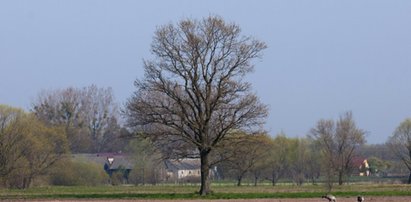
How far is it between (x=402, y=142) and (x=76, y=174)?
127ft

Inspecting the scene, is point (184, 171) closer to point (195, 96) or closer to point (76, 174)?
point (76, 174)

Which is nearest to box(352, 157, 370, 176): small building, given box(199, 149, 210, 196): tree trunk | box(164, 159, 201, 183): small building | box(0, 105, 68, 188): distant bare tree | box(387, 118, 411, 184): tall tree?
box(387, 118, 411, 184): tall tree

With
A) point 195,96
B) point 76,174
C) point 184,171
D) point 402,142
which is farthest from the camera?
point 184,171

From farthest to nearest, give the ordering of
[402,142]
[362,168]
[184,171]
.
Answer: [184,171], [362,168], [402,142]

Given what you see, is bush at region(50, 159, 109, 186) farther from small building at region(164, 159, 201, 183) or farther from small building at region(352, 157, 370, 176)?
small building at region(352, 157, 370, 176)

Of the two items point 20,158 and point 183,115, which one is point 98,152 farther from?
point 183,115

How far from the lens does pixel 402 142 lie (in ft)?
312

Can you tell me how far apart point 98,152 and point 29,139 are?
5672 cm

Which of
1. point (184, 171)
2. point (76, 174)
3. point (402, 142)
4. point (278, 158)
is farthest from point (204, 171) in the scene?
point (184, 171)

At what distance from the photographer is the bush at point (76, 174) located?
85.8 meters

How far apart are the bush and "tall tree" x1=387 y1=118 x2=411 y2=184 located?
34.9 metres

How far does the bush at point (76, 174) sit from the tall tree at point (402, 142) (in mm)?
34904

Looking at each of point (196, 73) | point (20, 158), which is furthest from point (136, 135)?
point (20, 158)

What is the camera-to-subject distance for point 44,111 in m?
116
